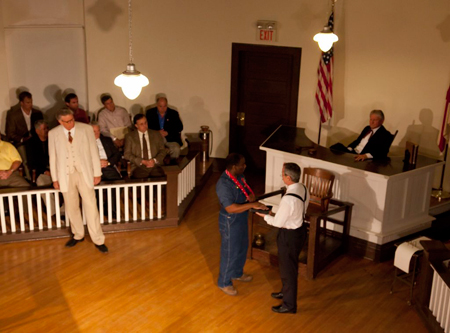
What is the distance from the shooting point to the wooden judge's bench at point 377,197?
20.7 feet

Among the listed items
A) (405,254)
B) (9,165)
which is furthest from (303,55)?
(9,165)

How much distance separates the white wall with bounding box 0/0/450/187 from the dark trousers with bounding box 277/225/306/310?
393 centimetres

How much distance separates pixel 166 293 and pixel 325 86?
440 centimetres

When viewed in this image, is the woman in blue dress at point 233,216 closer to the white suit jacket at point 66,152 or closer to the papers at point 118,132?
the white suit jacket at point 66,152

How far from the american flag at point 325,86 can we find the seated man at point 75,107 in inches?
145

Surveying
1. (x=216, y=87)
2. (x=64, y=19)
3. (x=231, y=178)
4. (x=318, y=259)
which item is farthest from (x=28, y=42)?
(x=318, y=259)

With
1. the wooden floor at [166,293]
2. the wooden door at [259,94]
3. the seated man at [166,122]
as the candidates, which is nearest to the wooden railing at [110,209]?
the wooden floor at [166,293]

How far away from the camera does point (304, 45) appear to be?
871 cm

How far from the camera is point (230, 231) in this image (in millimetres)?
5406

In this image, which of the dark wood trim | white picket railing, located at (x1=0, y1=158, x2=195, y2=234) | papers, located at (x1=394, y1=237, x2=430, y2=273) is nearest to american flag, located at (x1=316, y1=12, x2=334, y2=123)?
the dark wood trim

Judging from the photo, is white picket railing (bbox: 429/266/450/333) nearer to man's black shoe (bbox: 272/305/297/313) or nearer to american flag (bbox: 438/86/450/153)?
man's black shoe (bbox: 272/305/297/313)

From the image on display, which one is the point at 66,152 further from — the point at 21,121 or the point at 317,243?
the point at 317,243

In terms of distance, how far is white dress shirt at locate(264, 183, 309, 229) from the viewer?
16.2 ft

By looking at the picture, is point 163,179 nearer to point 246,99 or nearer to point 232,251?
point 232,251
